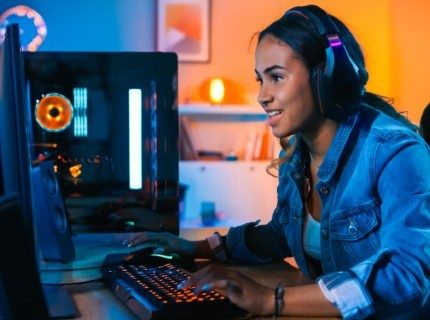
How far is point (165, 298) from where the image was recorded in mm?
929

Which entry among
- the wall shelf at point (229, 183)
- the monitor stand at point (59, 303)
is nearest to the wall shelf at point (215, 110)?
the wall shelf at point (229, 183)

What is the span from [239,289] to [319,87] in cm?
45

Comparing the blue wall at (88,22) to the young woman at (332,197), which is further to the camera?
the blue wall at (88,22)

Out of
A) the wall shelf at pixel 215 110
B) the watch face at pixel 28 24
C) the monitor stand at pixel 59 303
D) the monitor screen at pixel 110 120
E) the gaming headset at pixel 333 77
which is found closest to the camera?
the monitor stand at pixel 59 303

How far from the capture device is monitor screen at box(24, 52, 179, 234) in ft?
4.88

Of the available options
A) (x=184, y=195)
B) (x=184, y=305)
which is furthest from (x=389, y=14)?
(x=184, y=305)

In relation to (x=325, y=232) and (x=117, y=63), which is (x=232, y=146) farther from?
(x=325, y=232)

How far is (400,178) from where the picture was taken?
105cm

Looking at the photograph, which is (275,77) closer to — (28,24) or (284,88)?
(284,88)

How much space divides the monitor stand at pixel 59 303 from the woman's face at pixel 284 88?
1.67 ft

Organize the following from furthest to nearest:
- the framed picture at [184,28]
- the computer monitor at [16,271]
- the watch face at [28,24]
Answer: the framed picture at [184,28] < the watch face at [28,24] < the computer monitor at [16,271]

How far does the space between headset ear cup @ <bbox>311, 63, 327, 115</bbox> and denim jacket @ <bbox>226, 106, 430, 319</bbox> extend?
0.05 meters

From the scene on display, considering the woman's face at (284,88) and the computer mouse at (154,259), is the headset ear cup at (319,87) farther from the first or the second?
the computer mouse at (154,259)

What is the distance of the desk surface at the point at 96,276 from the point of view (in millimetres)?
994
